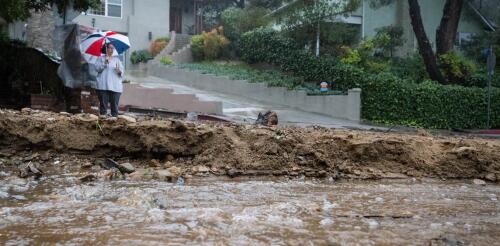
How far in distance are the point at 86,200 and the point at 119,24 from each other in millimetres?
24806

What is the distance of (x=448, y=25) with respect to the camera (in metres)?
20.7

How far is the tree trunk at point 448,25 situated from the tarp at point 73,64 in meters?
14.7

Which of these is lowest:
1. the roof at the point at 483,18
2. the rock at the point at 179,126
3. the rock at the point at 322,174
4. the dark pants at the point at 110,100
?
the rock at the point at 322,174

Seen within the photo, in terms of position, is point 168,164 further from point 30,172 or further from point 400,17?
point 400,17

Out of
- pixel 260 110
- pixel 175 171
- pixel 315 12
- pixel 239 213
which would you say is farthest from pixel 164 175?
pixel 315 12

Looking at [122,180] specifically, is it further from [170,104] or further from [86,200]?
[170,104]

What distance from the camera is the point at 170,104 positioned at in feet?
55.1

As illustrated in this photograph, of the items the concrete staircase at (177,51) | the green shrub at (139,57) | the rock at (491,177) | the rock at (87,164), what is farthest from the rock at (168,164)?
the green shrub at (139,57)

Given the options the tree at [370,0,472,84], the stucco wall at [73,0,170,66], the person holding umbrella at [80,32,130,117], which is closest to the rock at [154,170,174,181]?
the person holding umbrella at [80,32,130,117]

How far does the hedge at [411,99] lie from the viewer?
18172mm

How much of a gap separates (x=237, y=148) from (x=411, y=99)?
12297 mm

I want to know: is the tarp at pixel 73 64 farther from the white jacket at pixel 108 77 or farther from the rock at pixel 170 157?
the rock at pixel 170 157

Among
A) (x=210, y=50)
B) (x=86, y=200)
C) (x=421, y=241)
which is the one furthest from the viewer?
(x=210, y=50)

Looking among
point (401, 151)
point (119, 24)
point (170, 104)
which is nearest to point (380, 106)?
point (170, 104)
